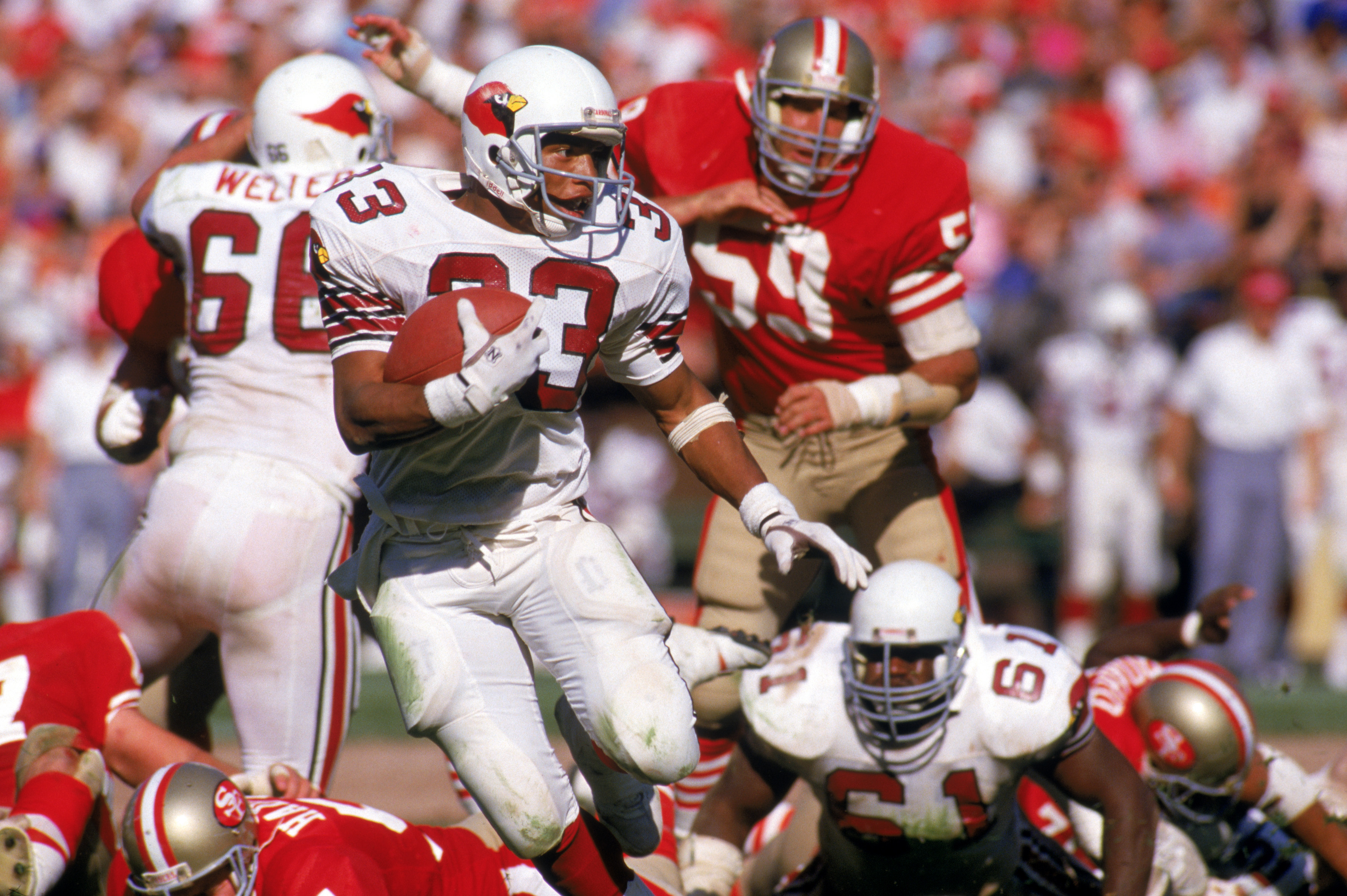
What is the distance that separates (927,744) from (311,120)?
2497mm

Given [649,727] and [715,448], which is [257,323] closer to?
[715,448]

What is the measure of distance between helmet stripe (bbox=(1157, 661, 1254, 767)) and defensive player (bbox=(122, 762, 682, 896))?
210 centimetres

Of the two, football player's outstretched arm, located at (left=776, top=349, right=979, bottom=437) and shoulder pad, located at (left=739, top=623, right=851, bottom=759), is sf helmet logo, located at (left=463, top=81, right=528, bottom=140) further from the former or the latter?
shoulder pad, located at (left=739, top=623, right=851, bottom=759)

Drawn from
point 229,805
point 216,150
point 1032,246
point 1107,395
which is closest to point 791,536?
point 229,805

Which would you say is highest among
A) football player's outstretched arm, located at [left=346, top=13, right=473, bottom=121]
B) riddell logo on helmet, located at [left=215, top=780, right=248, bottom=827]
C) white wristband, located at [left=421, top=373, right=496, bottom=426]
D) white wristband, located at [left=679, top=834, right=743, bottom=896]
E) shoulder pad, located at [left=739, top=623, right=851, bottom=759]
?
football player's outstretched arm, located at [left=346, top=13, right=473, bottom=121]

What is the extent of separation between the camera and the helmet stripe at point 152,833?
337 cm

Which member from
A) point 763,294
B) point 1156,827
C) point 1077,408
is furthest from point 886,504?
point 1077,408

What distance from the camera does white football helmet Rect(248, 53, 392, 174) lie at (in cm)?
441

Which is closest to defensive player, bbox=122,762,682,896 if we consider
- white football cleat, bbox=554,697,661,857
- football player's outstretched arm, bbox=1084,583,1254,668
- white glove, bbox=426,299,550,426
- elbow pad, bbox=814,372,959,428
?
white football cleat, bbox=554,697,661,857

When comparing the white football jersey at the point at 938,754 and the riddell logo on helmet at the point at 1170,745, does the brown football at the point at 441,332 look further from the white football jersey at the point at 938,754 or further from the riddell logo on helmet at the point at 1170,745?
the riddell logo on helmet at the point at 1170,745

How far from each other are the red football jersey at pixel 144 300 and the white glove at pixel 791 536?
220 cm

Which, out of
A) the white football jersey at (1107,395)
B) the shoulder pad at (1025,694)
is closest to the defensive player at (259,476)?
the shoulder pad at (1025,694)

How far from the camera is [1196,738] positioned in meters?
4.45

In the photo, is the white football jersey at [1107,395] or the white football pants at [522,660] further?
the white football jersey at [1107,395]
